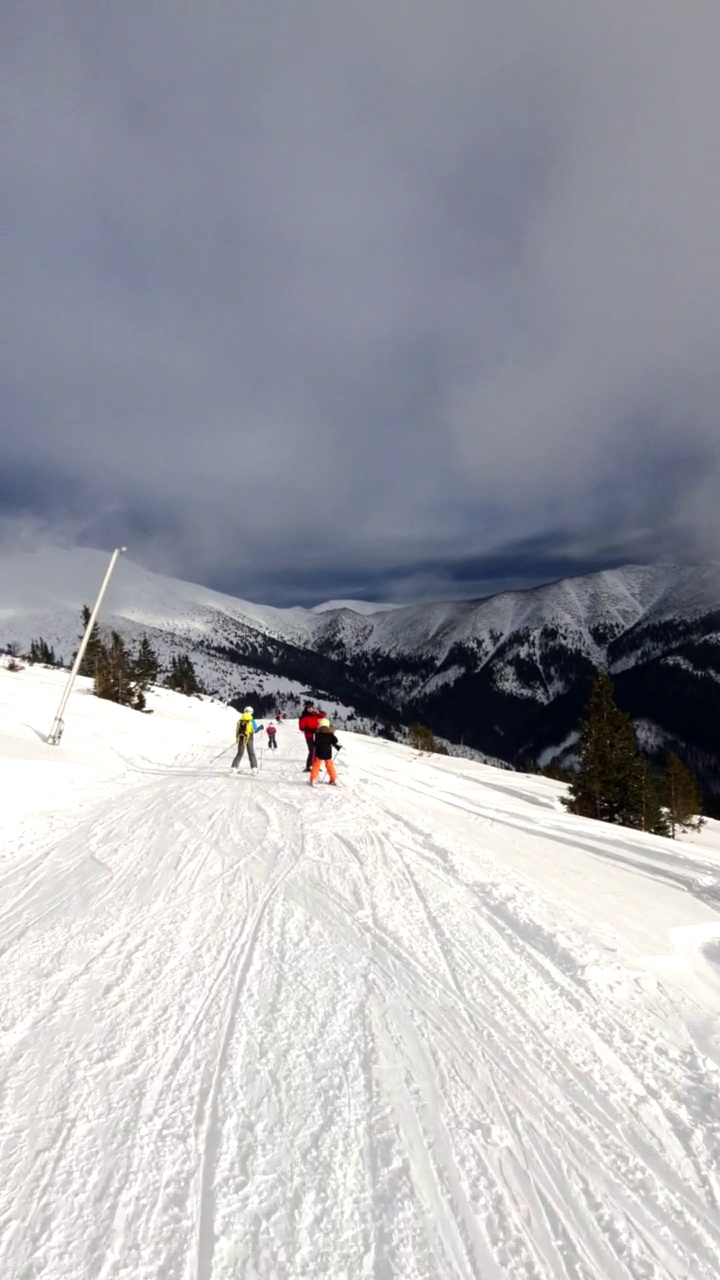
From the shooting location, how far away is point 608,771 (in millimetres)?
30922

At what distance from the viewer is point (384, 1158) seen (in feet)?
9.89

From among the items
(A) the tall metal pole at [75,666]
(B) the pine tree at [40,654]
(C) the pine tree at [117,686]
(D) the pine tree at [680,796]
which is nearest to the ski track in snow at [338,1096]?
(A) the tall metal pole at [75,666]

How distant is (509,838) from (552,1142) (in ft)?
23.6

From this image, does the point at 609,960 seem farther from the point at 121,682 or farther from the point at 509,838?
the point at 121,682

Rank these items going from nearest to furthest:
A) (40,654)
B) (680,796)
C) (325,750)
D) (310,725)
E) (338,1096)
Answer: (338,1096) < (325,750) < (310,725) < (680,796) < (40,654)

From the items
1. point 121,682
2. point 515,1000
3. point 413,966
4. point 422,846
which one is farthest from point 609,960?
point 121,682

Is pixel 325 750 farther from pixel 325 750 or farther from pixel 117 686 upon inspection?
Answer: pixel 117 686

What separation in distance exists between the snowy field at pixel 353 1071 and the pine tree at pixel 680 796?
162ft

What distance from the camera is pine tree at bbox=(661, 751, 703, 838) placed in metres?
49.2

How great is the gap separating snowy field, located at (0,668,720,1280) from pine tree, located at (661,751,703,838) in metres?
49.3

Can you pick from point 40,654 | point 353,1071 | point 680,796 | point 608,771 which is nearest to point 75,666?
point 353,1071

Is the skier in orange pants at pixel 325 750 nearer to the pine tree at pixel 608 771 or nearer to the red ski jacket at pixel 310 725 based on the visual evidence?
the red ski jacket at pixel 310 725

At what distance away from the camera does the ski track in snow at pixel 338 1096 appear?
2572mm

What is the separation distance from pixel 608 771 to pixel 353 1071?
3097 cm
